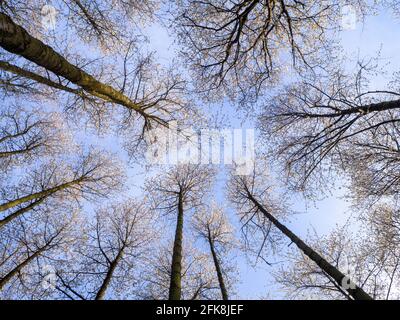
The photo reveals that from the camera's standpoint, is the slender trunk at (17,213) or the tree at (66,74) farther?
the slender trunk at (17,213)

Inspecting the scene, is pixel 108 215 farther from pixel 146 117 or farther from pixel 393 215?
pixel 393 215

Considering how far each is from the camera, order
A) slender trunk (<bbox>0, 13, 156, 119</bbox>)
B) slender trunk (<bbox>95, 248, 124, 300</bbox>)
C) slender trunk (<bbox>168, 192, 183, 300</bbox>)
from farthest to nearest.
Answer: slender trunk (<bbox>95, 248, 124, 300</bbox>) → slender trunk (<bbox>168, 192, 183, 300</bbox>) → slender trunk (<bbox>0, 13, 156, 119</bbox>)

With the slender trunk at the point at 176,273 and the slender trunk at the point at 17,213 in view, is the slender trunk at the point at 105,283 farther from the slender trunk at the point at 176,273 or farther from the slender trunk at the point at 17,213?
the slender trunk at the point at 17,213

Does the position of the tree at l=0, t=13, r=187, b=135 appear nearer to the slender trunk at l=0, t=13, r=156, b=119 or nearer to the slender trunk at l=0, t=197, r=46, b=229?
the slender trunk at l=0, t=13, r=156, b=119

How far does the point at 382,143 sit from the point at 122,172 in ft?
33.0

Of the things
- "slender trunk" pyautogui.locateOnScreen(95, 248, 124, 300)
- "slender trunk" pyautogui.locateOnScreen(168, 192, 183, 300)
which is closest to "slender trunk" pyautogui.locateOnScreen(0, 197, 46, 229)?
"slender trunk" pyautogui.locateOnScreen(95, 248, 124, 300)

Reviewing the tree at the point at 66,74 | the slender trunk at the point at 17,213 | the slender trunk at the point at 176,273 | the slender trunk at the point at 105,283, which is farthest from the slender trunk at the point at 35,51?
the slender trunk at the point at 105,283

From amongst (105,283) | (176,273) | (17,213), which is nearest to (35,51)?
(176,273)

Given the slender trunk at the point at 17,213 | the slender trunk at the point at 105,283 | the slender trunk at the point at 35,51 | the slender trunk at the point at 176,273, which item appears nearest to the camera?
the slender trunk at the point at 35,51

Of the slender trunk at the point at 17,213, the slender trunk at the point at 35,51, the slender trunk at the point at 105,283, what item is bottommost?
the slender trunk at the point at 105,283

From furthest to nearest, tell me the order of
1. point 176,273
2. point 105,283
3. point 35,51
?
point 105,283 → point 176,273 → point 35,51

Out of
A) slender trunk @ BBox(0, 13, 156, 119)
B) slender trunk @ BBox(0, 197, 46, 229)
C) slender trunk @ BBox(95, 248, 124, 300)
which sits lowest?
slender trunk @ BBox(95, 248, 124, 300)

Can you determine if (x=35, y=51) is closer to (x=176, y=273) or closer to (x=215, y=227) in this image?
(x=176, y=273)
